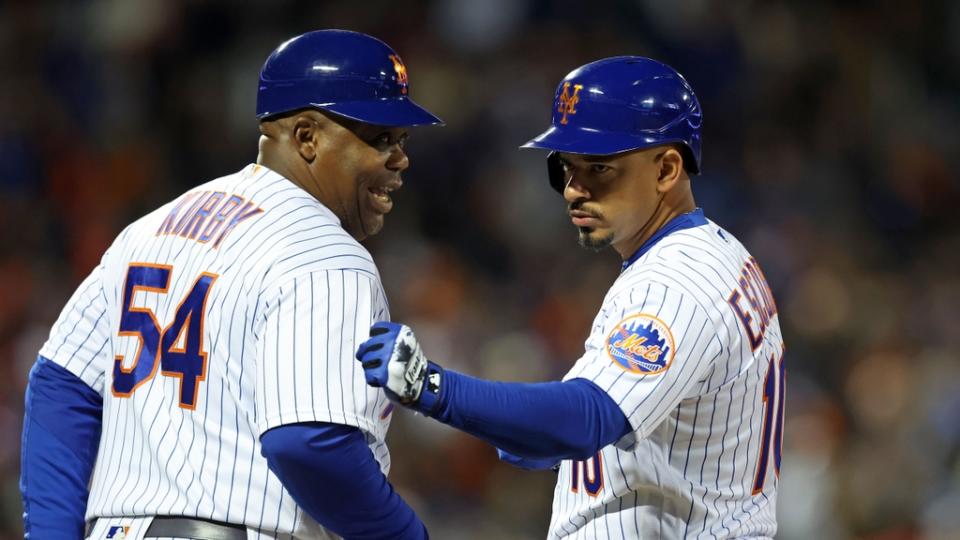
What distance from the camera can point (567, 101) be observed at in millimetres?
3174

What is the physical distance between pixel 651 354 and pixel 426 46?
265 inches

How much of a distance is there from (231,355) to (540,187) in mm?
5790

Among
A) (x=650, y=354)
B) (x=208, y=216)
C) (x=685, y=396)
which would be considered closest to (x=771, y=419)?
(x=685, y=396)

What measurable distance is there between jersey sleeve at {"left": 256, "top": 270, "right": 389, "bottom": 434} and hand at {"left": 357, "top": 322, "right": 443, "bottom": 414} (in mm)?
111

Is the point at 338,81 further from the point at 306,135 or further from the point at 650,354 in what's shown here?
the point at 650,354

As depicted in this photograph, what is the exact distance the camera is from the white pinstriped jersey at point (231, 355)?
2.59 meters

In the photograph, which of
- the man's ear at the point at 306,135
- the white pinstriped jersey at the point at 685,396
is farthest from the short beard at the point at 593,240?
the man's ear at the point at 306,135

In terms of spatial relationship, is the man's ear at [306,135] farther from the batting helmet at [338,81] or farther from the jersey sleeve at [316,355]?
the jersey sleeve at [316,355]

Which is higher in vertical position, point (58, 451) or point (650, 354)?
point (650, 354)

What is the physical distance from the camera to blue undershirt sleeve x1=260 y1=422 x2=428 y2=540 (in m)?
2.53

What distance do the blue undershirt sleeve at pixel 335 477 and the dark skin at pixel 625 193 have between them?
869 millimetres

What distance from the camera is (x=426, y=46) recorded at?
30.1ft

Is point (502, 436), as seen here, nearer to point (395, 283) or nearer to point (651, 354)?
point (651, 354)

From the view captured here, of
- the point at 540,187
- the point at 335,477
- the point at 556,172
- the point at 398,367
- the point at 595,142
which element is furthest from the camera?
the point at 540,187
